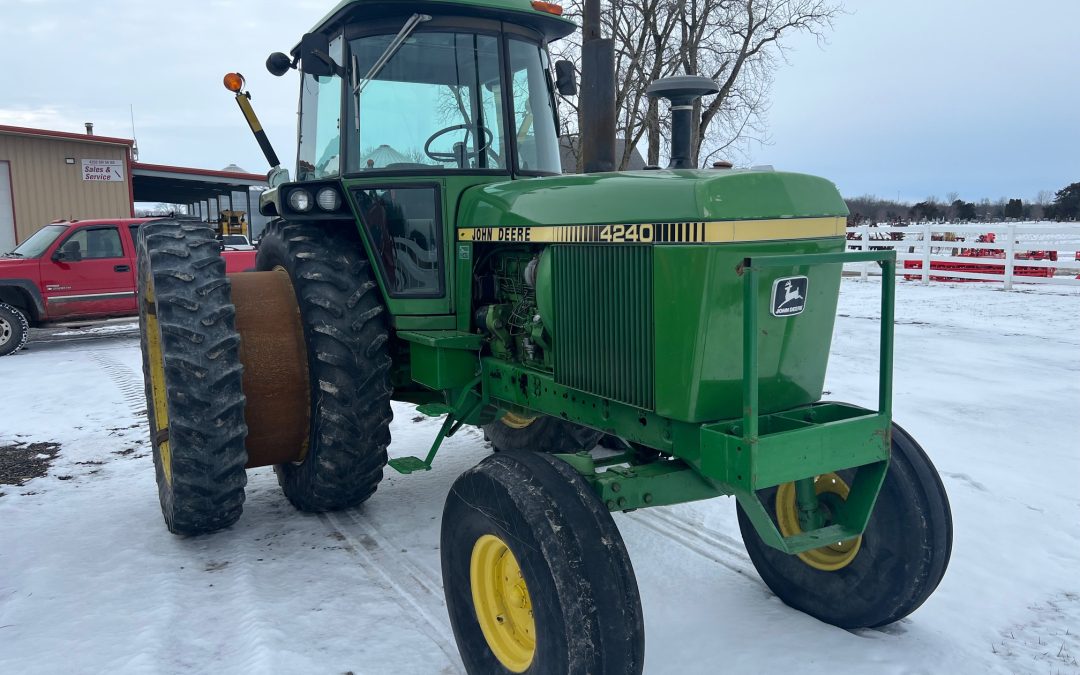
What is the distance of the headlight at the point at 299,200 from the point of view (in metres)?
4.12

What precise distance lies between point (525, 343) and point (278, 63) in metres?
2.37

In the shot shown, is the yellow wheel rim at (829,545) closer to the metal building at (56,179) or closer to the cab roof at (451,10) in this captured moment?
the cab roof at (451,10)

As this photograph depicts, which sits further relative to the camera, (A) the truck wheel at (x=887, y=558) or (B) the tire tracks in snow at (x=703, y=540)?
(B) the tire tracks in snow at (x=703, y=540)

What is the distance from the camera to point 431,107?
4.13 meters

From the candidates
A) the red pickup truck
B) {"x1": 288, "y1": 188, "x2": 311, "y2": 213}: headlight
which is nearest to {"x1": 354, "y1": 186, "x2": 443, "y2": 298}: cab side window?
{"x1": 288, "y1": 188, "x2": 311, "y2": 213}: headlight

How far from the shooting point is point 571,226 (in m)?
3.15

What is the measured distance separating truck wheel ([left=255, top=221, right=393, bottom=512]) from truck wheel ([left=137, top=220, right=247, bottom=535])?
0.39 meters

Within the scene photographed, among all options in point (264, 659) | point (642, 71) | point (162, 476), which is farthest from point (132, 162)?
point (264, 659)

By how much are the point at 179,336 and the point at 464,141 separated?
5.49ft

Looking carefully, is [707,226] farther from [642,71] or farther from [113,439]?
[642,71]

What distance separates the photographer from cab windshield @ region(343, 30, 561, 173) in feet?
13.4

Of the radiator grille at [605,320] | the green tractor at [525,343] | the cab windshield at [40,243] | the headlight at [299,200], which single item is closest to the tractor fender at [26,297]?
the cab windshield at [40,243]

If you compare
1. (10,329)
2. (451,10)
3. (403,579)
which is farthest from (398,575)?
(10,329)

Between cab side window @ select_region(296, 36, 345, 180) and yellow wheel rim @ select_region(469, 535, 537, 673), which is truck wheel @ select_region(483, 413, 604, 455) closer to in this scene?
yellow wheel rim @ select_region(469, 535, 537, 673)
